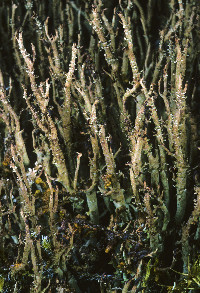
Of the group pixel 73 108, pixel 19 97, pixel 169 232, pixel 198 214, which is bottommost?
pixel 169 232

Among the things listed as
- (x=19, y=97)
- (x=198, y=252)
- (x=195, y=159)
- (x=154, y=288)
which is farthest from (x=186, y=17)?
(x=154, y=288)

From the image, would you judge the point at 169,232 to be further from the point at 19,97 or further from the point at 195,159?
the point at 19,97

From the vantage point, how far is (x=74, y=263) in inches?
133

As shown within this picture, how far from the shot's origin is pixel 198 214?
9.31 ft

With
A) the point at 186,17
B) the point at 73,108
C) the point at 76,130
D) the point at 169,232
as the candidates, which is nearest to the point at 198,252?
the point at 169,232

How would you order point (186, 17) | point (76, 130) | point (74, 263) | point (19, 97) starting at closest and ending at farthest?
1. point (74, 263)
2. point (76, 130)
3. point (186, 17)
4. point (19, 97)

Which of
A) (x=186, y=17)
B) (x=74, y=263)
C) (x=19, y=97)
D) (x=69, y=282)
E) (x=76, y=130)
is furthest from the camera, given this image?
(x=19, y=97)

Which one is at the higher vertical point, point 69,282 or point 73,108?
point 73,108

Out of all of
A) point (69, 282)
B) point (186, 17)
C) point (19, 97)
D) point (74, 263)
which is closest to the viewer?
point (69, 282)

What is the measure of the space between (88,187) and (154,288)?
4.35 feet

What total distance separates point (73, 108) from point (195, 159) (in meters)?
1.75

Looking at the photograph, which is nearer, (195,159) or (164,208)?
(164,208)

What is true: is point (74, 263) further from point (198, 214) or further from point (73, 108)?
point (73, 108)

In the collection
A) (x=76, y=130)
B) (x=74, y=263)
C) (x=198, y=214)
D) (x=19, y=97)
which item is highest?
(x=19, y=97)
